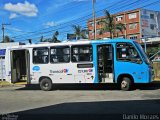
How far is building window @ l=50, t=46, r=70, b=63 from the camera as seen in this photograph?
21.1 metres

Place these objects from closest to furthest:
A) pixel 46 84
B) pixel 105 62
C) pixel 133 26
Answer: pixel 105 62, pixel 46 84, pixel 133 26

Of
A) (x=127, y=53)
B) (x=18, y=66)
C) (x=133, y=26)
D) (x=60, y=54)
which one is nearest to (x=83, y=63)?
(x=60, y=54)

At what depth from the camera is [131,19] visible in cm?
9812

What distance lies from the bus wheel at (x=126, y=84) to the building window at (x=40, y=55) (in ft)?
16.1

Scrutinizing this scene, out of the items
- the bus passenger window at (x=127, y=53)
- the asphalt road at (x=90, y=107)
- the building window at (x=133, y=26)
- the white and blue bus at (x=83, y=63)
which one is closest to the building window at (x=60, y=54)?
the white and blue bus at (x=83, y=63)

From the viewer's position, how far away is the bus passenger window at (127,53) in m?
19.4

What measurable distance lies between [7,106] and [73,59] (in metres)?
7.10

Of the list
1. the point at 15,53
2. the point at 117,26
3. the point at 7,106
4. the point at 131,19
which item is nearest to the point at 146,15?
the point at 131,19

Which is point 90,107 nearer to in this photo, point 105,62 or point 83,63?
point 105,62

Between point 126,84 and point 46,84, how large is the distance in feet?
16.3

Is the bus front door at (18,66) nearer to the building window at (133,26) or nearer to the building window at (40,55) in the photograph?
the building window at (40,55)

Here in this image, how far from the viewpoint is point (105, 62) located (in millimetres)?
20141

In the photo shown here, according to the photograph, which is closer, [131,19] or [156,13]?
[131,19]

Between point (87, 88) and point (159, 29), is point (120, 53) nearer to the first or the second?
point (87, 88)
